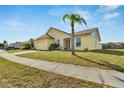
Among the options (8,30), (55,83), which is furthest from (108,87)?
(8,30)

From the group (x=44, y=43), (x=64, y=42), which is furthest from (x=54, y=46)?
(x=44, y=43)

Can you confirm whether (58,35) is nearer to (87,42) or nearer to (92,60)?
(87,42)

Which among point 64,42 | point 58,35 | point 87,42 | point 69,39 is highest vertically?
point 58,35

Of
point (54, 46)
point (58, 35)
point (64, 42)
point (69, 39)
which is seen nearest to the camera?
point (69, 39)

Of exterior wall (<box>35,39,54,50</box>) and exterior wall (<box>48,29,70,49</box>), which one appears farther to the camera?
exterior wall (<box>35,39,54,50</box>)

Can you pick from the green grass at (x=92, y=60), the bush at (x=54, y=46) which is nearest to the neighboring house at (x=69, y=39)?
the bush at (x=54, y=46)

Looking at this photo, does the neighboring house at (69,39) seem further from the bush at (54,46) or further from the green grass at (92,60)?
the green grass at (92,60)

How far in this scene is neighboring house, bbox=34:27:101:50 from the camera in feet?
64.2

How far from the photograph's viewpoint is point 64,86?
194 inches

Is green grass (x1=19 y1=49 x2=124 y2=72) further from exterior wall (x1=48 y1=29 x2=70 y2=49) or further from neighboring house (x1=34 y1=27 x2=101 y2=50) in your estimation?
exterior wall (x1=48 y1=29 x2=70 y2=49)

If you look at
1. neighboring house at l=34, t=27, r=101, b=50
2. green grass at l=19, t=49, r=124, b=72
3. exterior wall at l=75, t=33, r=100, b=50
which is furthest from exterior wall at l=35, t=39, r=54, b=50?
green grass at l=19, t=49, r=124, b=72

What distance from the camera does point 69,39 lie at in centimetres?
2191
